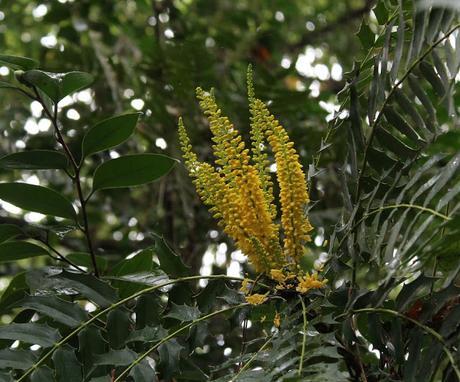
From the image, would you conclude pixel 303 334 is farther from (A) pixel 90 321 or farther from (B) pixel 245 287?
(A) pixel 90 321

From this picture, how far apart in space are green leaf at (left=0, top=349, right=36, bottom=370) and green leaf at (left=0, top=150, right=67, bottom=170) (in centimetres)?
31

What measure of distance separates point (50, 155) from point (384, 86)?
58cm

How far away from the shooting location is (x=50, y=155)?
1282 millimetres

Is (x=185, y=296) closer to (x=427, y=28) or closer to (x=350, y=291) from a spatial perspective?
(x=350, y=291)

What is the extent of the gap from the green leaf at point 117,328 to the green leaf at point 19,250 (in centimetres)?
23

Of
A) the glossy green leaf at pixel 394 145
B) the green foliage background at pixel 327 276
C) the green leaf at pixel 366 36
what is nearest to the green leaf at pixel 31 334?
the green foliage background at pixel 327 276

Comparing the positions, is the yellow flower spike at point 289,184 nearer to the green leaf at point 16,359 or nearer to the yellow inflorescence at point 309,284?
the yellow inflorescence at point 309,284

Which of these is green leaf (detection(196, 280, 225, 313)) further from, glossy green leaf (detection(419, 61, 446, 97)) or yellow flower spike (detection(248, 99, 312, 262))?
glossy green leaf (detection(419, 61, 446, 97))

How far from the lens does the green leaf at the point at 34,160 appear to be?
1251 millimetres

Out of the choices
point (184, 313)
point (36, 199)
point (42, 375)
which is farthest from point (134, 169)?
point (42, 375)

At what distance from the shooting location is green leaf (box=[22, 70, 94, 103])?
1.20 metres

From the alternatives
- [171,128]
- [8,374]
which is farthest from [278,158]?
[171,128]

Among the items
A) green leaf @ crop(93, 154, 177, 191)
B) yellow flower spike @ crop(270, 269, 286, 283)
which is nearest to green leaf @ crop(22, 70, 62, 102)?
green leaf @ crop(93, 154, 177, 191)

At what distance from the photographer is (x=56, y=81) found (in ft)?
4.02
